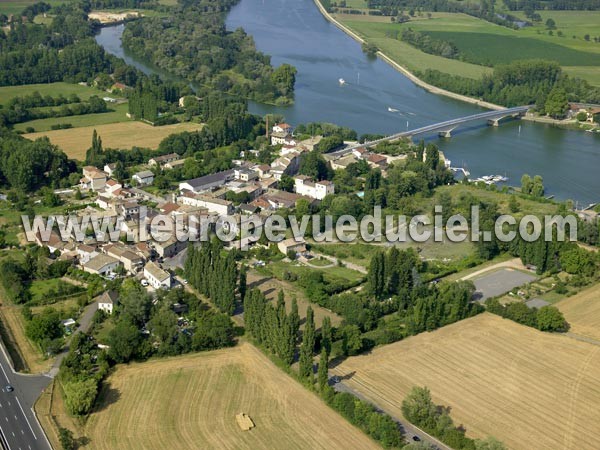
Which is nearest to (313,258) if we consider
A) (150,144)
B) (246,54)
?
(150,144)

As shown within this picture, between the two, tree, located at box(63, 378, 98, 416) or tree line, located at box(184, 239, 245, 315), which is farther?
tree line, located at box(184, 239, 245, 315)

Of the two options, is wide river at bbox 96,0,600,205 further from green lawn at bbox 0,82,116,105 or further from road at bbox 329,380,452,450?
road at bbox 329,380,452,450

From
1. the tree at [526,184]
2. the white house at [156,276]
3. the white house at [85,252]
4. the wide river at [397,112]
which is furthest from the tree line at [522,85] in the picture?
the white house at [85,252]

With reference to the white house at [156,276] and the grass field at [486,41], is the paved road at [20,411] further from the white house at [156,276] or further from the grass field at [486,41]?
the grass field at [486,41]

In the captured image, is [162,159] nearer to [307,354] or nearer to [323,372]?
[307,354]

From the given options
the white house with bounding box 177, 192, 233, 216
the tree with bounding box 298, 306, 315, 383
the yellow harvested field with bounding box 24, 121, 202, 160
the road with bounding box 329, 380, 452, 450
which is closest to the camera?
the road with bounding box 329, 380, 452, 450

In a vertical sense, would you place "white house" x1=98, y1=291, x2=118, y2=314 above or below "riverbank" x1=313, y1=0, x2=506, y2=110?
below

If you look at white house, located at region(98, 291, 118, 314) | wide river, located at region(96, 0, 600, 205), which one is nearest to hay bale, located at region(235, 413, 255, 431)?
white house, located at region(98, 291, 118, 314)

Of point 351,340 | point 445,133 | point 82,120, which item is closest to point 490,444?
point 351,340
